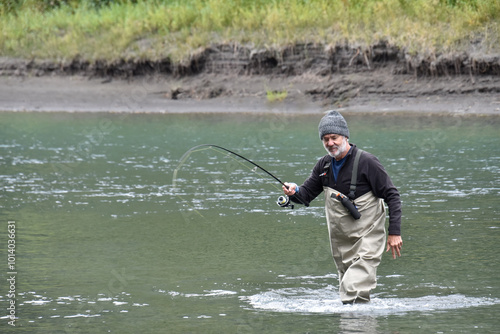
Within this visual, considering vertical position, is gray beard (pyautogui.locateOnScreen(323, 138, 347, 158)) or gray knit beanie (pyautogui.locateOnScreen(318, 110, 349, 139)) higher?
gray knit beanie (pyautogui.locateOnScreen(318, 110, 349, 139))

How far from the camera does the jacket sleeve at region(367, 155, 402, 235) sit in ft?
19.0

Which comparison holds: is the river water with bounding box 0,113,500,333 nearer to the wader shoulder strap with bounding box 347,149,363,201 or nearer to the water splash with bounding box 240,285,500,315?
the water splash with bounding box 240,285,500,315

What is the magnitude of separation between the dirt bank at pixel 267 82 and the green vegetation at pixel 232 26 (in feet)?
1.15

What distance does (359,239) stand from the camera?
5953mm

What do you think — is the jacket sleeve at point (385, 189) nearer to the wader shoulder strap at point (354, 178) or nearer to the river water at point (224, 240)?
the wader shoulder strap at point (354, 178)

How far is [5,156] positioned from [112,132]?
3.54m

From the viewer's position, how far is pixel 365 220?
5930 millimetres

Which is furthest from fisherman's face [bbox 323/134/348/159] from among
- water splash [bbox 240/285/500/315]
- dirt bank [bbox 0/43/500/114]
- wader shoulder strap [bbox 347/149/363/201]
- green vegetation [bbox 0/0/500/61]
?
green vegetation [bbox 0/0/500/61]

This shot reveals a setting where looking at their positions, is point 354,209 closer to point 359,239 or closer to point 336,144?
point 359,239

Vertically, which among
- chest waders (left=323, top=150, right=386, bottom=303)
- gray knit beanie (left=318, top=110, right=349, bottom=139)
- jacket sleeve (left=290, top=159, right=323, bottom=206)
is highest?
gray knit beanie (left=318, top=110, right=349, bottom=139)

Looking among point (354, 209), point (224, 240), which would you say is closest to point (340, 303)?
point (354, 209)

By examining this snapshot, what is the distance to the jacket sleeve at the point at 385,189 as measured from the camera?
229 inches

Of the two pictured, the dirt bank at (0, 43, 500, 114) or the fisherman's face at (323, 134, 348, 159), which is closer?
the fisherman's face at (323, 134, 348, 159)

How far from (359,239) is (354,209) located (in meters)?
0.23
